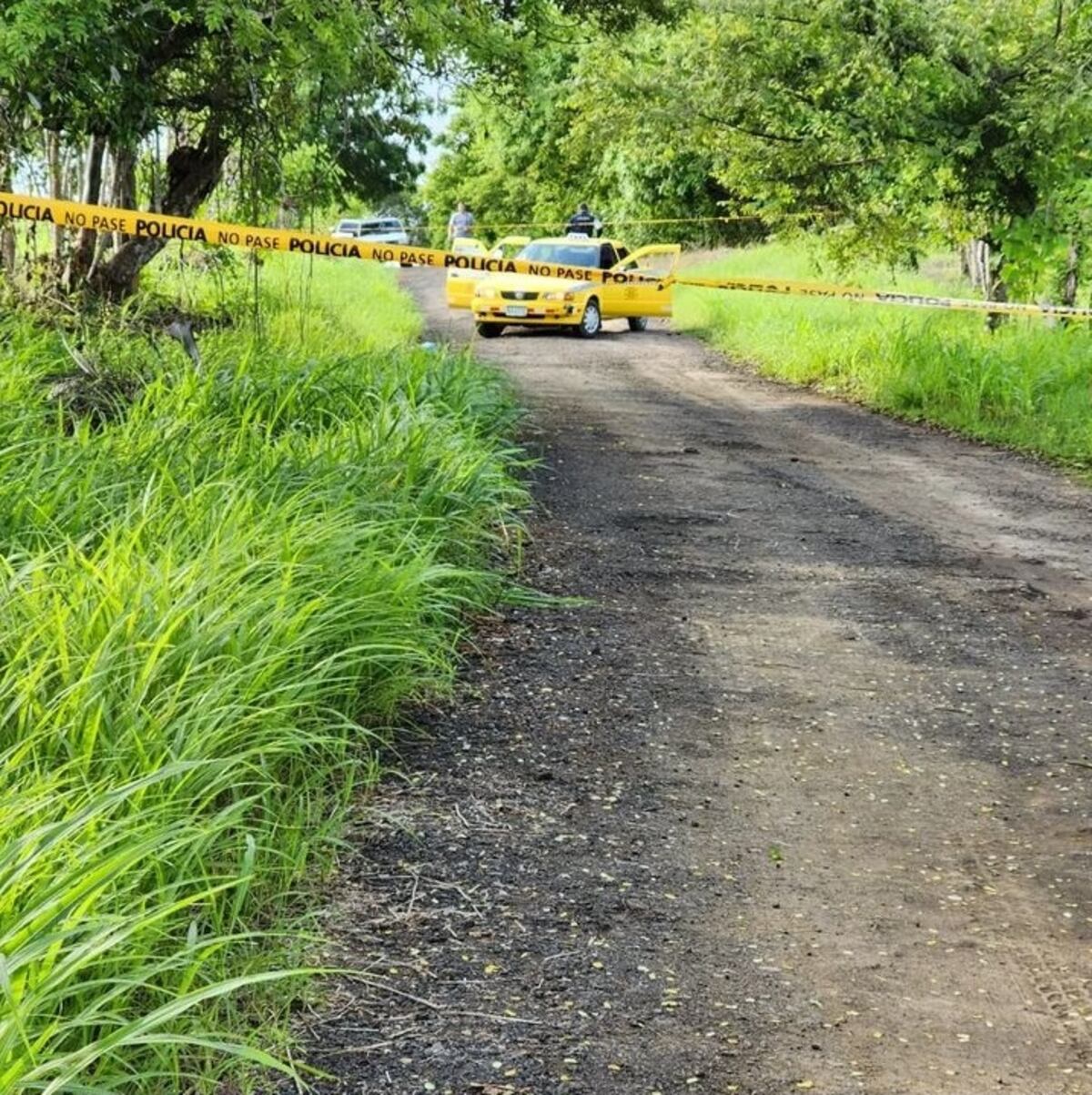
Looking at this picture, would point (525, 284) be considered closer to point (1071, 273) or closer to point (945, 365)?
point (1071, 273)

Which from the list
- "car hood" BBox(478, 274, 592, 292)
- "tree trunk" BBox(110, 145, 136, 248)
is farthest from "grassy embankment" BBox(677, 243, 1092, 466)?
"tree trunk" BBox(110, 145, 136, 248)

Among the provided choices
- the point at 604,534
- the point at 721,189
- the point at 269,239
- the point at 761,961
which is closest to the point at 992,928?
the point at 761,961

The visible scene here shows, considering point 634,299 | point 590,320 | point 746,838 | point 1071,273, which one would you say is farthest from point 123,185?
point 634,299

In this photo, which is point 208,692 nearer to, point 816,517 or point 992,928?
Result: point 992,928

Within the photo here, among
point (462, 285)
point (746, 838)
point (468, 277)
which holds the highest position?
point (468, 277)

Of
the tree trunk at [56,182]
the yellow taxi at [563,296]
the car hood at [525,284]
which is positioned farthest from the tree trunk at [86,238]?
the car hood at [525,284]

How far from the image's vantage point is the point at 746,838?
4.49 metres

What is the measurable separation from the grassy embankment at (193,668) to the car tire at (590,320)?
55.0ft

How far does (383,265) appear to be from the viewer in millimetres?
37281

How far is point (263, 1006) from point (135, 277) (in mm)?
10855

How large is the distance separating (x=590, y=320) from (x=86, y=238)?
1308 cm

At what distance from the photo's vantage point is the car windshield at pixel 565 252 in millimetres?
25703

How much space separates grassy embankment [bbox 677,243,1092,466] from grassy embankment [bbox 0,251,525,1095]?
6131 millimetres

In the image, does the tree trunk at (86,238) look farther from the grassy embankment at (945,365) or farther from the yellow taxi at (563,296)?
the yellow taxi at (563,296)
